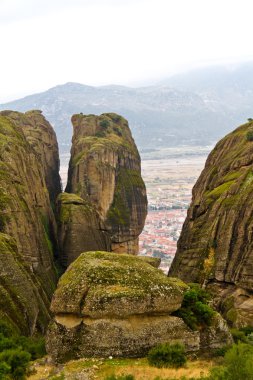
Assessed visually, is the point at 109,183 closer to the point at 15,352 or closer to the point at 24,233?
the point at 24,233

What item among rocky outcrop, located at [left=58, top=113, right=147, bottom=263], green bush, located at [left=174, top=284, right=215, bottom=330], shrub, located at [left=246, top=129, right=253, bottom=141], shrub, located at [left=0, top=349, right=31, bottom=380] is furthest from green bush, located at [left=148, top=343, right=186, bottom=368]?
rocky outcrop, located at [left=58, top=113, right=147, bottom=263]

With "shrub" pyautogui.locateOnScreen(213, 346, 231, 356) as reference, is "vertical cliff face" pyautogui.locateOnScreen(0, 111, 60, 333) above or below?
above

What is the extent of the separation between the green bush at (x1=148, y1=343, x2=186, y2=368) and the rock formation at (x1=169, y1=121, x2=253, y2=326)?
1310 cm

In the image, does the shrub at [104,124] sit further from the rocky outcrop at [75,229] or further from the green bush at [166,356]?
the green bush at [166,356]

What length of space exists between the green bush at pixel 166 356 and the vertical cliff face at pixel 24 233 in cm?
1186

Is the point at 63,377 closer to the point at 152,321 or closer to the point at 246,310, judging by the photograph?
the point at 152,321

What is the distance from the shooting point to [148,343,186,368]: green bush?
2994 centimetres

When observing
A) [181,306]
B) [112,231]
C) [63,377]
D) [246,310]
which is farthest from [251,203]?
[112,231]

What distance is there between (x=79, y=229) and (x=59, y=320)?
33997mm

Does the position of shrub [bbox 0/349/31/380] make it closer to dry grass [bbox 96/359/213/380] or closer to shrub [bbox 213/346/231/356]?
dry grass [bbox 96/359/213/380]

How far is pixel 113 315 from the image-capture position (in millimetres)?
31453

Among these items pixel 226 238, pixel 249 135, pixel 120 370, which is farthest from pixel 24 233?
pixel 249 135

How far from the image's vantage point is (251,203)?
156 ft

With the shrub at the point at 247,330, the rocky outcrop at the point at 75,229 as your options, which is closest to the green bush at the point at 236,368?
the shrub at the point at 247,330
